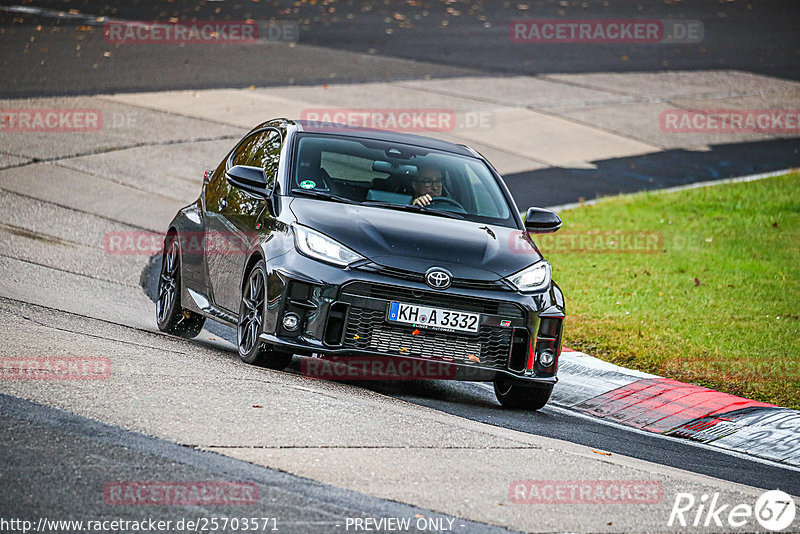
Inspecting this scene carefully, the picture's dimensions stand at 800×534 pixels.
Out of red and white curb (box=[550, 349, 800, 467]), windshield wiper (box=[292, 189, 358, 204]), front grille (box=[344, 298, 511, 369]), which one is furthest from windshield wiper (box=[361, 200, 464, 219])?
red and white curb (box=[550, 349, 800, 467])

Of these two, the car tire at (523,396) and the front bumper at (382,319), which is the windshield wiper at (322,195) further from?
the car tire at (523,396)

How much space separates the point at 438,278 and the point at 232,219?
6.46ft

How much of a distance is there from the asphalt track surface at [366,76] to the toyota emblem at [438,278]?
33.5 inches

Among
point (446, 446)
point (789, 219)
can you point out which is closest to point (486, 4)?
point (789, 219)

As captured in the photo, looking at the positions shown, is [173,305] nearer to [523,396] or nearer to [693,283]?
[523,396]

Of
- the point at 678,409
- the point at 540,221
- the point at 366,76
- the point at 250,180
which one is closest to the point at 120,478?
the point at 250,180

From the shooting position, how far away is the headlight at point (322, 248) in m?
7.69

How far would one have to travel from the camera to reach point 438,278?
25.1 ft

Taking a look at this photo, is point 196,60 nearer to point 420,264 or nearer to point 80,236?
point 80,236

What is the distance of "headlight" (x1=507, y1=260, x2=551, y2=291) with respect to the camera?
793 cm

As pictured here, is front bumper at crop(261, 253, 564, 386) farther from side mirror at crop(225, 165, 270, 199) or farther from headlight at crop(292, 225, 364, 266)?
side mirror at crop(225, 165, 270, 199)

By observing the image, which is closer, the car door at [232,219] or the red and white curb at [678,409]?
the red and white curb at [678,409]

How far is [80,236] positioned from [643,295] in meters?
5.97

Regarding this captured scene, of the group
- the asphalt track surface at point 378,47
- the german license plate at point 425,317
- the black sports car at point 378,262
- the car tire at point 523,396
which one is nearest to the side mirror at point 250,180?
the black sports car at point 378,262
